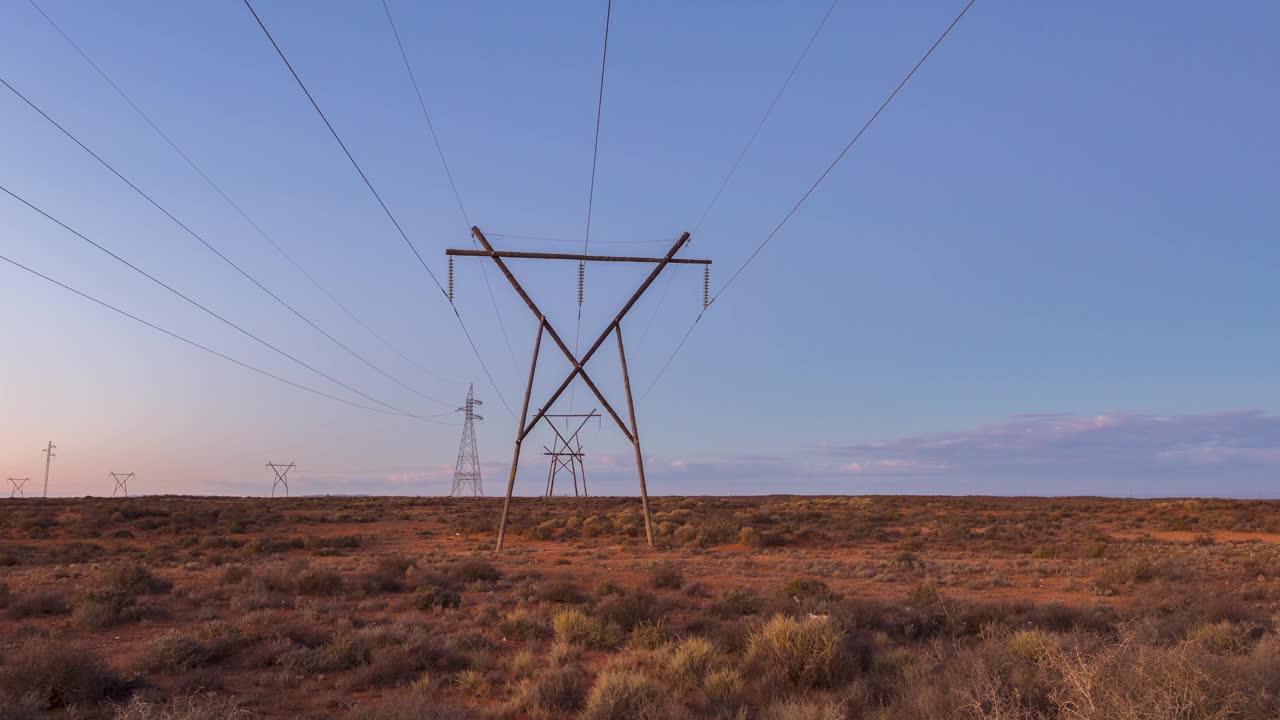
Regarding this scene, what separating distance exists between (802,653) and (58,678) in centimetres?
1001

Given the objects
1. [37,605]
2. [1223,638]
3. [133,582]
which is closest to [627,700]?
[1223,638]

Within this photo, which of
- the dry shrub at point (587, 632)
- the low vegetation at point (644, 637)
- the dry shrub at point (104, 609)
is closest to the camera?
the low vegetation at point (644, 637)

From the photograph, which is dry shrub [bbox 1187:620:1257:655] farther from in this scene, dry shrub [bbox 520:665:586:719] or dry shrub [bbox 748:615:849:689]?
dry shrub [bbox 520:665:586:719]

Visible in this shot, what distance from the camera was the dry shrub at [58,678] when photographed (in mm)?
9542

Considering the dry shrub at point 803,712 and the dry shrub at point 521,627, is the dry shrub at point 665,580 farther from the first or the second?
the dry shrub at point 803,712

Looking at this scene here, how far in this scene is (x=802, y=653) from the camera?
433 inches

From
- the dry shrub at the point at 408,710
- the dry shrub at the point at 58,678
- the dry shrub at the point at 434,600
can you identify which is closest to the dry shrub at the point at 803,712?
the dry shrub at the point at 408,710

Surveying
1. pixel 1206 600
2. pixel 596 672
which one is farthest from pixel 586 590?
pixel 1206 600

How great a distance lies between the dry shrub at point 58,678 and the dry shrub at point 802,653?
9.03 metres

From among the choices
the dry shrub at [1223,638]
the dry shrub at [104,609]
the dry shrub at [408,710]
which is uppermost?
the dry shrub at [104,609]

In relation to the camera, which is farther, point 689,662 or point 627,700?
point 689,662

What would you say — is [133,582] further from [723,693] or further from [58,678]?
[723,693]

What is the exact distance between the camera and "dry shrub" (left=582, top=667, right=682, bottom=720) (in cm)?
887

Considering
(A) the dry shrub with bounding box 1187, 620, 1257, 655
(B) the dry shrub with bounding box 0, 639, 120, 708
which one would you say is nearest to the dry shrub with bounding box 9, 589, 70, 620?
(B) the dry shrub with bounding box 0, 639, 120, 708
